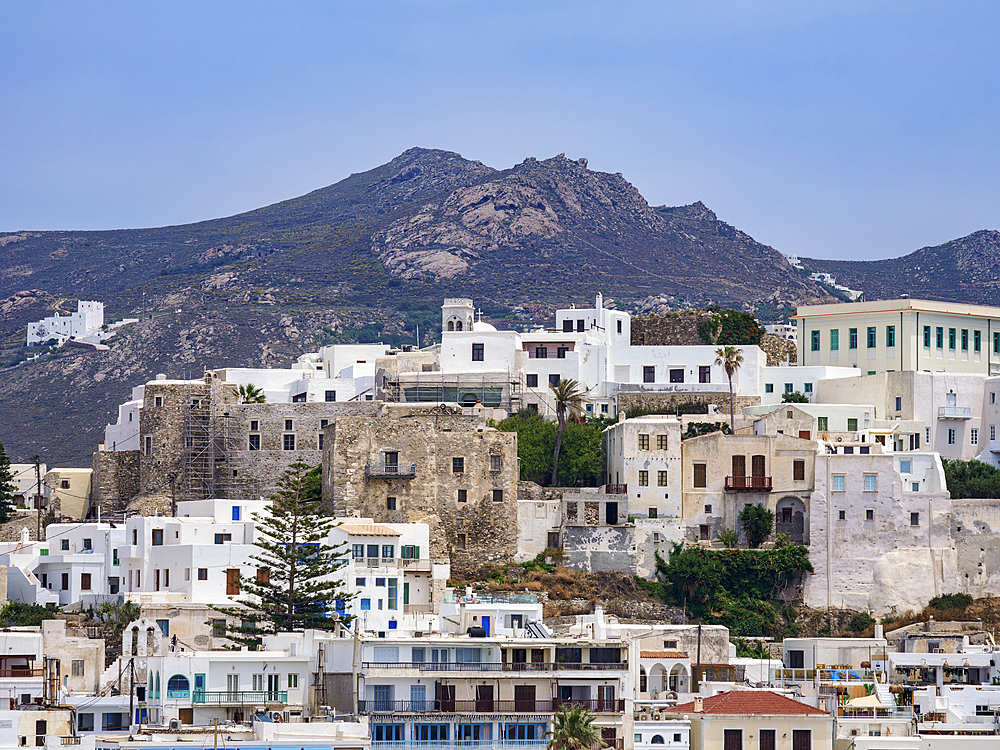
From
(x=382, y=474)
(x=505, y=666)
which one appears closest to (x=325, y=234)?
(x=382, y=474)

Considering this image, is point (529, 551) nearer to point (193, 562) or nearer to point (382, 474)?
point (382, 474)

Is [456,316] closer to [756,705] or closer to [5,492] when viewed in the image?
[5,492]

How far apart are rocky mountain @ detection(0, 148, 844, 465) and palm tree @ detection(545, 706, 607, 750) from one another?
82.2 m

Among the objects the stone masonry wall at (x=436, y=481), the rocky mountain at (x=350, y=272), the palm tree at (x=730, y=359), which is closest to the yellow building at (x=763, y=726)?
the stone masonry wall at (x=436, y=481)

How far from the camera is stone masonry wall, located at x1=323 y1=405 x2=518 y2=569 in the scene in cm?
6794

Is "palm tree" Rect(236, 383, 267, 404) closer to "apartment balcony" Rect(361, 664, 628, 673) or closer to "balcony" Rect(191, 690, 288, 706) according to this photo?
"balcony" Rect(191, 690, 288, 706)

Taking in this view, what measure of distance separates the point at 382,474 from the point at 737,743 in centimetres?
2445

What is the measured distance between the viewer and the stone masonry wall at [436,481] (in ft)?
223

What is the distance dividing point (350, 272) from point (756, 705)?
392 feet

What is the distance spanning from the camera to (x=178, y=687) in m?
47.5

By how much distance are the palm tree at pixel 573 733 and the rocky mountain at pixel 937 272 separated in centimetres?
12038

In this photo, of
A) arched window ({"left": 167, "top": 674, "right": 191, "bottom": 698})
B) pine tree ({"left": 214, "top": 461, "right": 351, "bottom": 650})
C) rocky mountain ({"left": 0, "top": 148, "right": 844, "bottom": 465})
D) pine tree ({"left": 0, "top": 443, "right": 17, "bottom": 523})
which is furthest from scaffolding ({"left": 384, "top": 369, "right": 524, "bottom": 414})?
rocky mountain ({"left": 0, "top": 148, "right": 844, "bottom": 465})

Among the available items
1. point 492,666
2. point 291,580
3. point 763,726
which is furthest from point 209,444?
point 763,726

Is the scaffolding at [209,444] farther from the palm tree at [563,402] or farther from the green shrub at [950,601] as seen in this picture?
the green shrub at [950,601]
